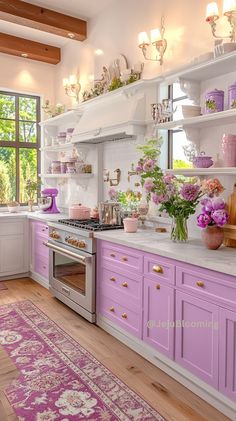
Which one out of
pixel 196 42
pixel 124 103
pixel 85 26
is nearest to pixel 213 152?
pixel 196 42

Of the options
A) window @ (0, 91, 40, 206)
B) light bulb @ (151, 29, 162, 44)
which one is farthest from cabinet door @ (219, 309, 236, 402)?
window @ (0, 91, 40, 206)

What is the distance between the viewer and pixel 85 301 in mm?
3293

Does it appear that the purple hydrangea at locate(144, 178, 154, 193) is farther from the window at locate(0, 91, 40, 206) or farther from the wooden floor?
the window at locate(0, 91, 40, 206)

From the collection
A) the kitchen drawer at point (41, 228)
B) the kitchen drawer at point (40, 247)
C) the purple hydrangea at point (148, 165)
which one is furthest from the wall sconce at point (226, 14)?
the kitchen drawer at point (40, 247)

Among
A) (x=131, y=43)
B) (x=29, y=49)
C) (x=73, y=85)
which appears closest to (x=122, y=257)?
(x=131, y=43)

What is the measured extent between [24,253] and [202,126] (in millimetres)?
3120

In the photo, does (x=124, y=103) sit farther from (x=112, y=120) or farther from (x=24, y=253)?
(x=24, y=253)

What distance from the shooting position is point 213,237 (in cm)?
235

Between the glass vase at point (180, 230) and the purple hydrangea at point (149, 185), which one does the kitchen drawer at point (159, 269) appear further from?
the purple hydrangea at point (149, 185)

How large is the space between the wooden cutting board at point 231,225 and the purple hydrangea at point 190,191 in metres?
0.25

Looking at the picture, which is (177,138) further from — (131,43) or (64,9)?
(64,9)

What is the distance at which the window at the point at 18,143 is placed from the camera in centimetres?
526

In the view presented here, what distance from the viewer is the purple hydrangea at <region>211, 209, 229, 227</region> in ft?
7.51

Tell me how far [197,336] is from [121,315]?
882mm
